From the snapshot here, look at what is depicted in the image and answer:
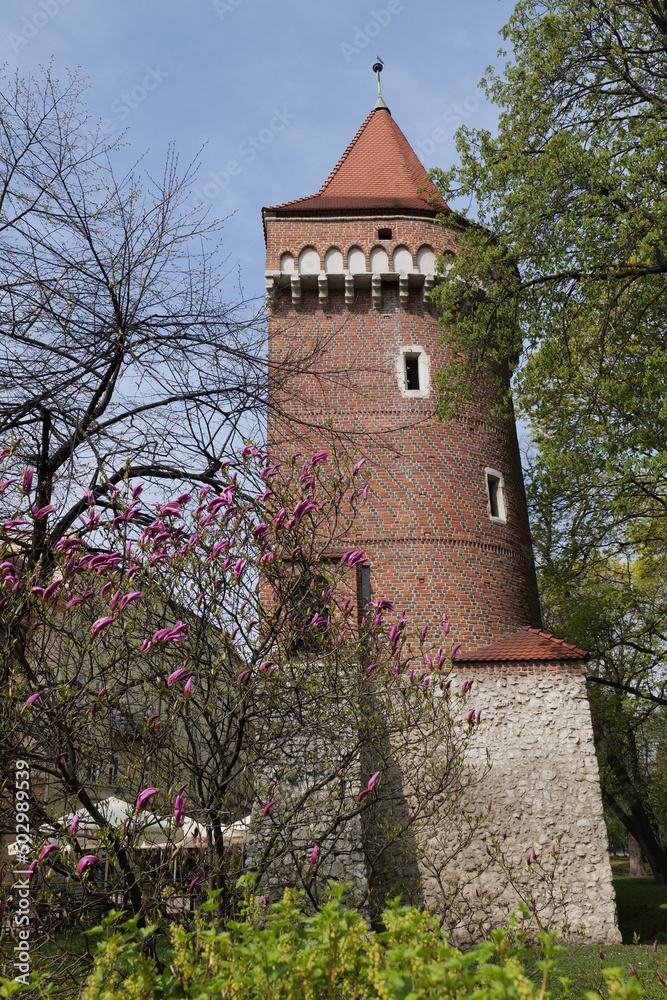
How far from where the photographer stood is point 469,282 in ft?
39.3

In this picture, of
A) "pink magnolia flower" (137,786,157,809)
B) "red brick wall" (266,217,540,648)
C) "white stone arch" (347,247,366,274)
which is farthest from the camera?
"white stone arch" (347,247,366,274)

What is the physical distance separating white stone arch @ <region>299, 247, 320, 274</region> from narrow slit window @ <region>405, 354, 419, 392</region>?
97.9 inches

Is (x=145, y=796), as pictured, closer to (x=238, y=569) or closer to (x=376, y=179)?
(x=238, y=569)

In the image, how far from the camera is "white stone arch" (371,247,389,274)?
1488cm

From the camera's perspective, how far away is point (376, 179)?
17344mm

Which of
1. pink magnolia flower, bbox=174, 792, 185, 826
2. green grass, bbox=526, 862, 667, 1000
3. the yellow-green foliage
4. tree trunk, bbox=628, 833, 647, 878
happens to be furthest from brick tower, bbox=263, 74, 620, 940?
tree trunk, bbox=628, 833, 647, 878

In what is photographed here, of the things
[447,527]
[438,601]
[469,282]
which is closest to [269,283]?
[469,282]

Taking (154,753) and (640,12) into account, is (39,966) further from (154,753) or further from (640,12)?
(640,12)

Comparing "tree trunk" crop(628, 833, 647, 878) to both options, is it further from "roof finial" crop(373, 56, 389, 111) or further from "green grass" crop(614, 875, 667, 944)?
"roof finial" crop(373, 56, 389, 111)

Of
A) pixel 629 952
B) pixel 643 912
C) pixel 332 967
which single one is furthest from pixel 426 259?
pixel 332 967

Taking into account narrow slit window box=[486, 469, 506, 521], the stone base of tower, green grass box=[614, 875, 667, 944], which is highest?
narrow slit window box=[486, 469, 506, 521]

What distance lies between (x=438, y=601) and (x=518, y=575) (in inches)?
84.8

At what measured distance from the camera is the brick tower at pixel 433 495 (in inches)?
451

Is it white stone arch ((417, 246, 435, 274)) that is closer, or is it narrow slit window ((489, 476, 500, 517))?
narrow slit window ((489, 476, 500, 517))
